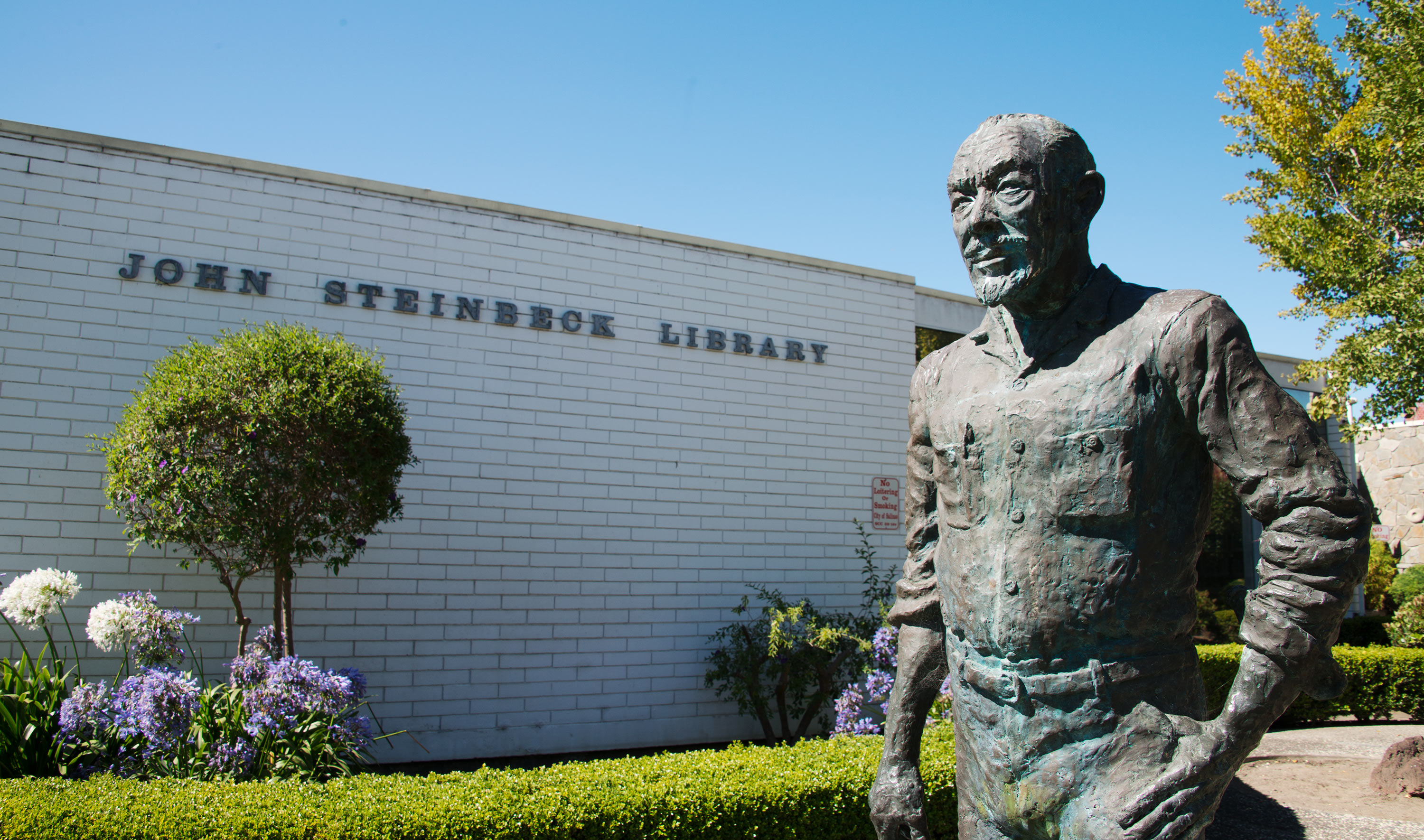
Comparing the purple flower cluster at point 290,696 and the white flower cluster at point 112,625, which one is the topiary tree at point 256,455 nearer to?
the white flower cluster at point 112,625

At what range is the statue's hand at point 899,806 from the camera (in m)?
2.21

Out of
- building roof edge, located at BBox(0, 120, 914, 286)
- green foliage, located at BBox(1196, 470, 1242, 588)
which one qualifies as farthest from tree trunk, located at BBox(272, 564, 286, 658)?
green foliage, located at BBox(1196, 470, 1242, 588)

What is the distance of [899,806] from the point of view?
2.21 metres

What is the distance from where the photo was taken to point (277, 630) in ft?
21.0

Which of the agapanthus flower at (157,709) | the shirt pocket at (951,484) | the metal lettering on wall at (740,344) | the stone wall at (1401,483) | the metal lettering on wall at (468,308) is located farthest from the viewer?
the stone wall at (1401,483)

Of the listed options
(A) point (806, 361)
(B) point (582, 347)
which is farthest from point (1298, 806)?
(B) point (582, 347)

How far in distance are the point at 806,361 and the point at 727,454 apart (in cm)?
138

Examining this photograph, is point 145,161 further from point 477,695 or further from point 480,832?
point 480,832

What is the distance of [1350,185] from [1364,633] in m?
6.24

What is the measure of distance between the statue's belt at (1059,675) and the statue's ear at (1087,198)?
0.94 m

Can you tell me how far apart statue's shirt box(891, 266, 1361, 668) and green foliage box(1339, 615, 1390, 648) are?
1369cm

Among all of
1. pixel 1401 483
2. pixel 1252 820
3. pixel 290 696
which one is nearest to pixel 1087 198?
pixel 290 696

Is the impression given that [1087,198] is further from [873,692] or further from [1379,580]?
[1379,580]

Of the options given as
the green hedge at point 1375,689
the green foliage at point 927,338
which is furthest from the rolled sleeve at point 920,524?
the green hedge at point 1375,689
